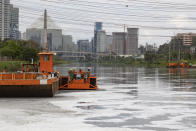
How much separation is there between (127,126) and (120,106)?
5018mm

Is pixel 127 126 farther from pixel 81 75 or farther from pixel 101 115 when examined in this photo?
pixel 81 75

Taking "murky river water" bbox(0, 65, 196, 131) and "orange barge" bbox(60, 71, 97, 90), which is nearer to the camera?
"murky river water" bbox(0, 65, 196, 131)

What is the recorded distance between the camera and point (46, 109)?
54.2 feet

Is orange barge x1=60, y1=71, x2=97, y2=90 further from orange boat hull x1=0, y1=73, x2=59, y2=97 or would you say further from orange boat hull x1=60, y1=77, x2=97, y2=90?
orange boat hull x1=0, y1=73, x2=59, y2=97

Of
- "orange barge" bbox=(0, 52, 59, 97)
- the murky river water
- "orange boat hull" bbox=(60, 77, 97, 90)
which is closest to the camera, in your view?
the murky river water

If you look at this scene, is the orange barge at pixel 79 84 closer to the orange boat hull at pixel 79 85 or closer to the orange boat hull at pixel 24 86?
the orange boat hull at pixel 79 85

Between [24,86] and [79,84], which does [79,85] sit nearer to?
[79,84]

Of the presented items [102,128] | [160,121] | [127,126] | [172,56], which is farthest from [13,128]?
[172,56]

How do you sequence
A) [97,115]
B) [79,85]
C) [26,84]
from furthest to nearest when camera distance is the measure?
[79,85], [26,84], [97,115]

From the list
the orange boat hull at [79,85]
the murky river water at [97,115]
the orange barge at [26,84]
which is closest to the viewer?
the murky river water at [97,115]

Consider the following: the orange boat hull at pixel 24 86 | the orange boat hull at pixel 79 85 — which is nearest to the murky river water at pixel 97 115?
the orange boat hull at pixel 24 86

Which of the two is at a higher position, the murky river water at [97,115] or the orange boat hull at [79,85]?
the orange boat hull at [79,85]

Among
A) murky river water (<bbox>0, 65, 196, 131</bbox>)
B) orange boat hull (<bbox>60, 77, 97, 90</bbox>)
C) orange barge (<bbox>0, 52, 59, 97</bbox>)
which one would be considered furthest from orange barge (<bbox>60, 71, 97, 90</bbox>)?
murky river water (<bbox>0, 65, 196, 131</bbox>)

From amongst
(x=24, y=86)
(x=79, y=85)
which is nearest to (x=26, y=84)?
(x=24, y=86)
